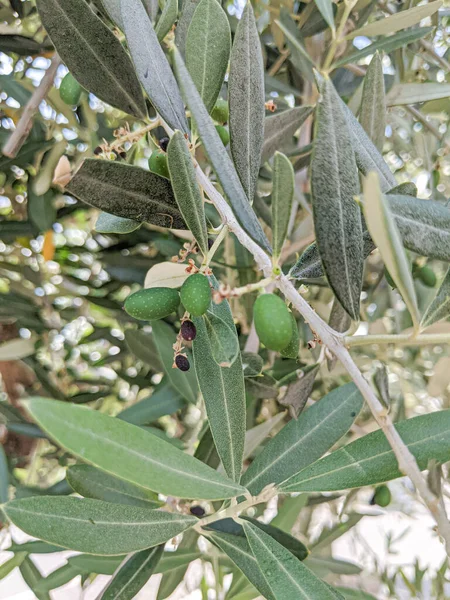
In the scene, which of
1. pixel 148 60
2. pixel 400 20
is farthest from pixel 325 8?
pixel 148 60

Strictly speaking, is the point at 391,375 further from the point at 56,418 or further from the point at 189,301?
the point at 56,418

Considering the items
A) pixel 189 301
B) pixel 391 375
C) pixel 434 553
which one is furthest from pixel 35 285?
pixel 434 553

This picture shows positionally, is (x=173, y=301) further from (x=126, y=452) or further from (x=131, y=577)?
(x=131, y=577)

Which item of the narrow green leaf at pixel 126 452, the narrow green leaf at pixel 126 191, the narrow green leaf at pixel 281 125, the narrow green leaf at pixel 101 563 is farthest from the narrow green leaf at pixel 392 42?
the narrow green leaf at pixel 101 563

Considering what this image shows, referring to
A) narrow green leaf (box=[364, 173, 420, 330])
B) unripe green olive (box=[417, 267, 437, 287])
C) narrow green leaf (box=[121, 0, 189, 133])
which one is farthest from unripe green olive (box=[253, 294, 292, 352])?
unripe green olive (box=[417, 267, 437, 287])

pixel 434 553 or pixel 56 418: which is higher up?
pixel 56 418
